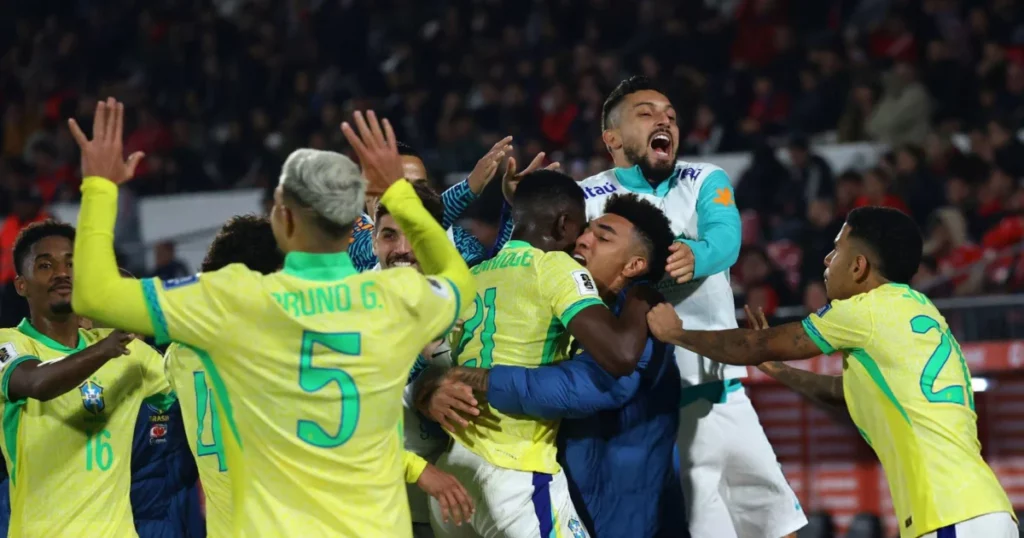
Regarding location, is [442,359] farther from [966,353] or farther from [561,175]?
[966,353]

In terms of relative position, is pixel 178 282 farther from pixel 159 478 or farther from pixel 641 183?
pixel 641 183

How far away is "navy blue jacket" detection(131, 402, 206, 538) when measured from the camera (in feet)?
19.5

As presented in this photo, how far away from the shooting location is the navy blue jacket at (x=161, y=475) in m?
5.96

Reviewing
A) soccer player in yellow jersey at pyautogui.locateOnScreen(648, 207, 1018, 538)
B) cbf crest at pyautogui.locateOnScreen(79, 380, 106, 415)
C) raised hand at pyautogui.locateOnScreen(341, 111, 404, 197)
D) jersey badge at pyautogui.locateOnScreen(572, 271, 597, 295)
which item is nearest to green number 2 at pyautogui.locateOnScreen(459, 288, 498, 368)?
jersey badge at pyautogui.locateOnScreen(572, 271, 597, 295)

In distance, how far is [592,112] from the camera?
44.2 ft

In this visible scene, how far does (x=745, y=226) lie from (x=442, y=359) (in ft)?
21.2

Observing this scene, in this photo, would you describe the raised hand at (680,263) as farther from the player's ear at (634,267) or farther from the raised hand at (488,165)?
the raised hand at (488,165)

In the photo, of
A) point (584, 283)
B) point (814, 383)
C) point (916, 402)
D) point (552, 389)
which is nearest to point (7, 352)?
point (552, 389)

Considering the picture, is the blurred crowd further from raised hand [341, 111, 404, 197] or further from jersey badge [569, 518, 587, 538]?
raised hand [341, 111, 404, 197]

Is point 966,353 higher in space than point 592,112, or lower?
lower

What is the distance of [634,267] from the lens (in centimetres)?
537

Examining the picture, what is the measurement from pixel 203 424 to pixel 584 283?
1.41 metres

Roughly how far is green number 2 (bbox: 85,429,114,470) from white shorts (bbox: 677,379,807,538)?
7.96ft

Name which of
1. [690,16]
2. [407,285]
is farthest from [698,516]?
[690,16]
